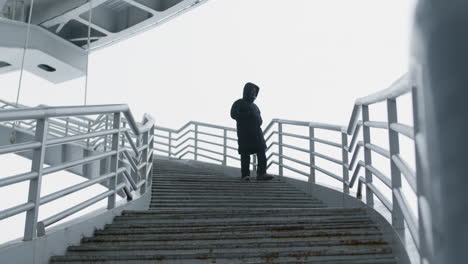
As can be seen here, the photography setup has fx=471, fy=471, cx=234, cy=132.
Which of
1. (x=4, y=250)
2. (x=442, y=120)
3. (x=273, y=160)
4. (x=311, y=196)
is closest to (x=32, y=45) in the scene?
(x=273, y=160)

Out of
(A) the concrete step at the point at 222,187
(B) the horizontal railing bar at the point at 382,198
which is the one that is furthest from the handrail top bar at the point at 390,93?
(A) the concrete step at the point at 222,187

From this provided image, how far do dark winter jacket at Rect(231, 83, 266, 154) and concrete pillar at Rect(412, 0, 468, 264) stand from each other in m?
7.03

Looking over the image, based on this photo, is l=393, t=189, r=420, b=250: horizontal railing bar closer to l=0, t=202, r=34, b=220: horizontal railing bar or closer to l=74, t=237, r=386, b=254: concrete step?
l=74, t=237, r=386, b=254: concrete step

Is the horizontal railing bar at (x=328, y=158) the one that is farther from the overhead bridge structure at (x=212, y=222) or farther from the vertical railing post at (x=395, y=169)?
the vertical railing post at (x=395, y=169)

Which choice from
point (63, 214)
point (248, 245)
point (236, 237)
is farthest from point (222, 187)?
point (63, 214)

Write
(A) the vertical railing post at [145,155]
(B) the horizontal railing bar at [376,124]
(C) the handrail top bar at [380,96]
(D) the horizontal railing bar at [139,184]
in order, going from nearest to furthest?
1. (C) the handrail top bar at [380,96]
2. (B) the horizontal railing bar at [376,124]
3. (D) the horizontal railing bar at [139,184]
4. (A) the vertical railing post at [145,155]

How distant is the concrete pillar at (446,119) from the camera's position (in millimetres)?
262

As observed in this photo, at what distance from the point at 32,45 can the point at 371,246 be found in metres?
14.7

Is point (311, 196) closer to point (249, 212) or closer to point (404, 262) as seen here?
point (249, 212)

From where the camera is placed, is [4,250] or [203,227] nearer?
[4,250]

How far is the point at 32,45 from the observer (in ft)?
50.2

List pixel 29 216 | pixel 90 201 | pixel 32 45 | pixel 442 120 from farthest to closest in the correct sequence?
pixel 32 45
pixel 90 201
pixel 29 216
pixel 442 120

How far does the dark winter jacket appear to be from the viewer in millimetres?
7332

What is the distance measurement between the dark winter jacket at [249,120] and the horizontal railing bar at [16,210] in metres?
4.88
